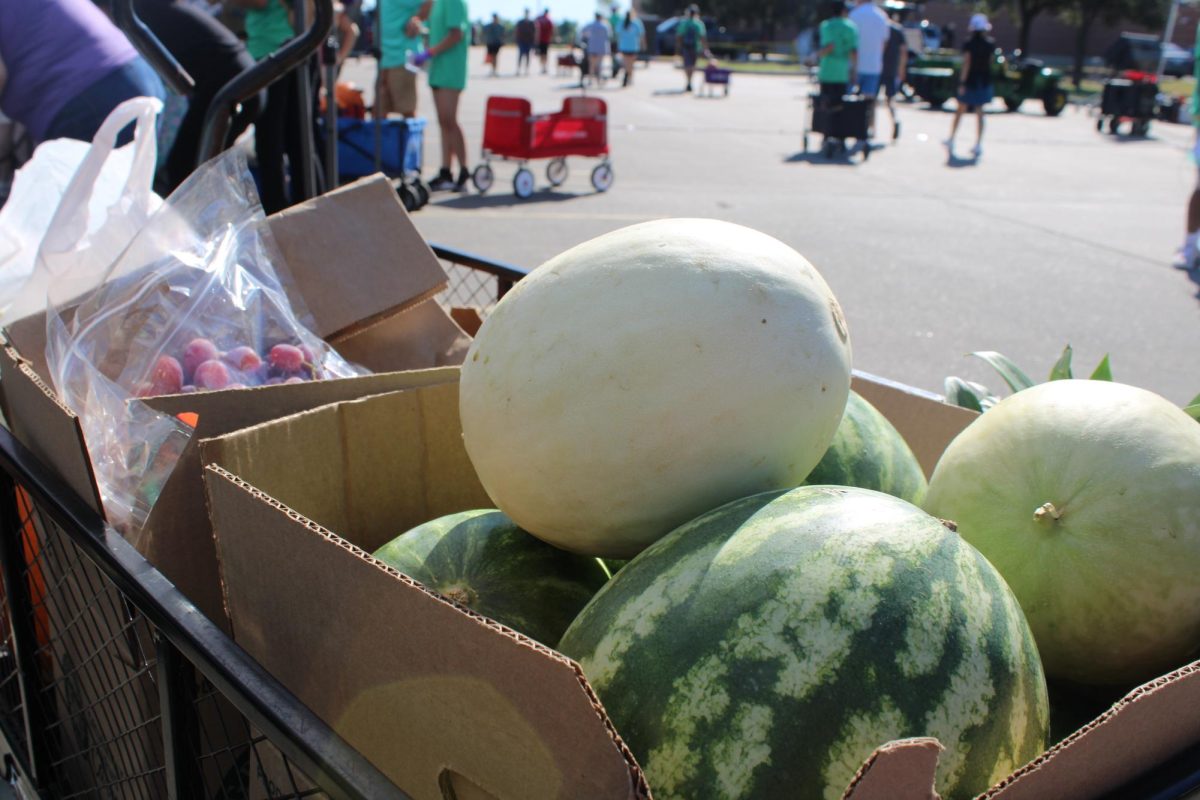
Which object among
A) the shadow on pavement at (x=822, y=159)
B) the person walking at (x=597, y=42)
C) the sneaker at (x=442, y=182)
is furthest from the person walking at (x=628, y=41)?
the sneaker at (x=442, y=182)

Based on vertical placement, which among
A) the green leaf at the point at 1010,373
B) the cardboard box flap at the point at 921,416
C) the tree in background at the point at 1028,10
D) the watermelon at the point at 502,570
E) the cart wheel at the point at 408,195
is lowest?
the cart wheel at the point at 408,195

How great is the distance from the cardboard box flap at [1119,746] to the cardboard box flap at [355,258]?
1725 mm

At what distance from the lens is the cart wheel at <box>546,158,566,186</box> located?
10.6 metres

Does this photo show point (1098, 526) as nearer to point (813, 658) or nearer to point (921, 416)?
point (813, 658)

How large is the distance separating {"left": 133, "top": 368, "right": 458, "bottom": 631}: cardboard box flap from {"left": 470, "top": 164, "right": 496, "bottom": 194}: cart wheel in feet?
27.8

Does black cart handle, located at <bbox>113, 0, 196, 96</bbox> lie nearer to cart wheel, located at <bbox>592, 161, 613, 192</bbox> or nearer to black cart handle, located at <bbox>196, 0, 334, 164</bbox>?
black cart handle, located at <bbox>196, 0, 334, 164</bbox>

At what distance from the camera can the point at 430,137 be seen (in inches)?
556

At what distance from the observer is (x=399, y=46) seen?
31.2 feet

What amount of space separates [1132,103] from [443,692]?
22654 mm

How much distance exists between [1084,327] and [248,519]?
20.9 ft

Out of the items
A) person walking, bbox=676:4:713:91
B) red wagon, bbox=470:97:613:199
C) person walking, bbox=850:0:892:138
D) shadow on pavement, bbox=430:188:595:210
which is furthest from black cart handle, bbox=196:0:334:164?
person walking, bbox=676:4:713:91

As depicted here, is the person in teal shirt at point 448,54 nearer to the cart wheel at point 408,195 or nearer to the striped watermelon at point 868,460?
the cart wheel at point 408,195

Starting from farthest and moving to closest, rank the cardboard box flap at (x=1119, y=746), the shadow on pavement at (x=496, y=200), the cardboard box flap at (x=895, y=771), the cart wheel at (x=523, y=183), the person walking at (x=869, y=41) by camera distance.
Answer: the person walking at (x=869, y=41) → the cart wheel at (x=523, y=183) → the shadow on pavement at (x=496, y=200) → the cardboard box flap at (x=1119, y=746) → the cardboard box flap at (x=895, y=771)

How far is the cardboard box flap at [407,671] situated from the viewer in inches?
32.5
